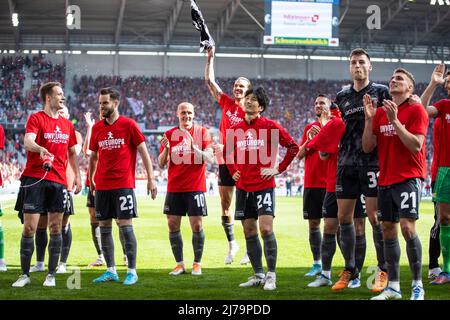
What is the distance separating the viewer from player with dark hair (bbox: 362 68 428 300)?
613 cm

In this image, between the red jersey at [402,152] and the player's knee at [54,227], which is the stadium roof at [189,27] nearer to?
the player's knee at [54,227]

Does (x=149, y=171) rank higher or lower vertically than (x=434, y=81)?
lower

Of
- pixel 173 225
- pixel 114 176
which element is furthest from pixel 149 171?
pixel 173 225

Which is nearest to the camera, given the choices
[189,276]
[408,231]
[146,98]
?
[408,231]

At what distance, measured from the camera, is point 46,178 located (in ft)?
24.5

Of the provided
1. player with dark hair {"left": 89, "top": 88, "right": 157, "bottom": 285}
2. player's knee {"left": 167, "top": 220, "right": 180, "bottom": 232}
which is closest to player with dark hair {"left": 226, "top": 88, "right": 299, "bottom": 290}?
player with dark hair {"left": 89, "top": 88, "right": 157, "bottom": 285}

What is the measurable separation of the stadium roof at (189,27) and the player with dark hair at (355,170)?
28.5 m

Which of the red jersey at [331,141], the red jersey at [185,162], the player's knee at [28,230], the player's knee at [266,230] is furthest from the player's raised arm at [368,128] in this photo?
the player's knee at [28,230]

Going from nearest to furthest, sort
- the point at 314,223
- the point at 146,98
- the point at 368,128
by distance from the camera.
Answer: the point at 368,128
the point at 314,223
the point at 146,98

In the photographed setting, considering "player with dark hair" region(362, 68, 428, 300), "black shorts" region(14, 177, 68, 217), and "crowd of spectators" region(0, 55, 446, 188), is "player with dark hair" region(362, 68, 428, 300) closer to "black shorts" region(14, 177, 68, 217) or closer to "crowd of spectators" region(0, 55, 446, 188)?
"black shorts" region(14, 177, 68, 217)

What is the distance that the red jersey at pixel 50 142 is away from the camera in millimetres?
7500

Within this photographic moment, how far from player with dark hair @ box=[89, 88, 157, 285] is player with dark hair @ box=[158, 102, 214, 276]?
788mm

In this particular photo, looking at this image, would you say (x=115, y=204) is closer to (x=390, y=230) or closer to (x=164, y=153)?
(x=164, y=153)

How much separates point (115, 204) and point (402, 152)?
139 inches
